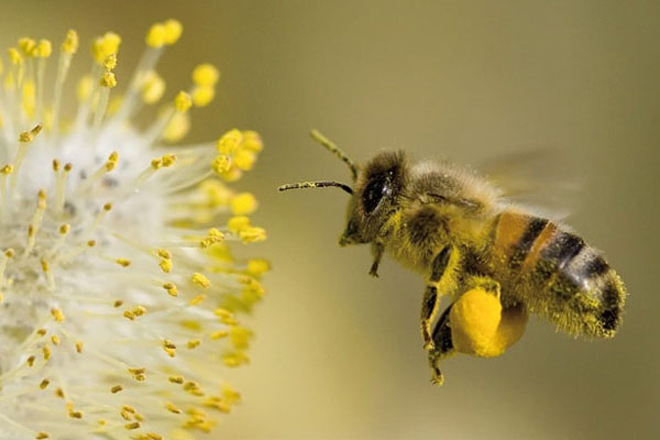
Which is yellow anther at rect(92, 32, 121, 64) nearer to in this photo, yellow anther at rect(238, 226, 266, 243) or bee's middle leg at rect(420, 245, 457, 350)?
yellow anther at rect(238, 226, 266, 243)

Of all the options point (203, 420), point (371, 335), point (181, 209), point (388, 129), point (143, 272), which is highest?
point (388, 129)

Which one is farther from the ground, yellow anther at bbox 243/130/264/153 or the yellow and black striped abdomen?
yellow anther at bbox 243/130/264/153

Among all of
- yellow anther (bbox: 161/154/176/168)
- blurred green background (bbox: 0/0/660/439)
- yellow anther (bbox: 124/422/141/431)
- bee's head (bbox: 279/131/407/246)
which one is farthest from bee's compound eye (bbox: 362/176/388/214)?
blurred green background (bbox: 0/0/660/439)

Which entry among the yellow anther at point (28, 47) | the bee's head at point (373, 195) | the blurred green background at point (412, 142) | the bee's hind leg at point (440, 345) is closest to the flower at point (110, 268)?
the yellow anther at point (28, 47)

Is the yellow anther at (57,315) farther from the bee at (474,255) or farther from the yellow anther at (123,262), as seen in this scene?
the bee at (474,255)

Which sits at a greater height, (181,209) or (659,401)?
(659,401)

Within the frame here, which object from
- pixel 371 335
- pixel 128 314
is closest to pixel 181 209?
pixel 128 314

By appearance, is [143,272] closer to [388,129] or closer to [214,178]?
[214,178]

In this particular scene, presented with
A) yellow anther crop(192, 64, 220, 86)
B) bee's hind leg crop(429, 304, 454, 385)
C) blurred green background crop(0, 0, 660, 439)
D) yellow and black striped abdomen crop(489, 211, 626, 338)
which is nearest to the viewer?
yellow and black striped abdomen crop(489, 211, 626, 338)
